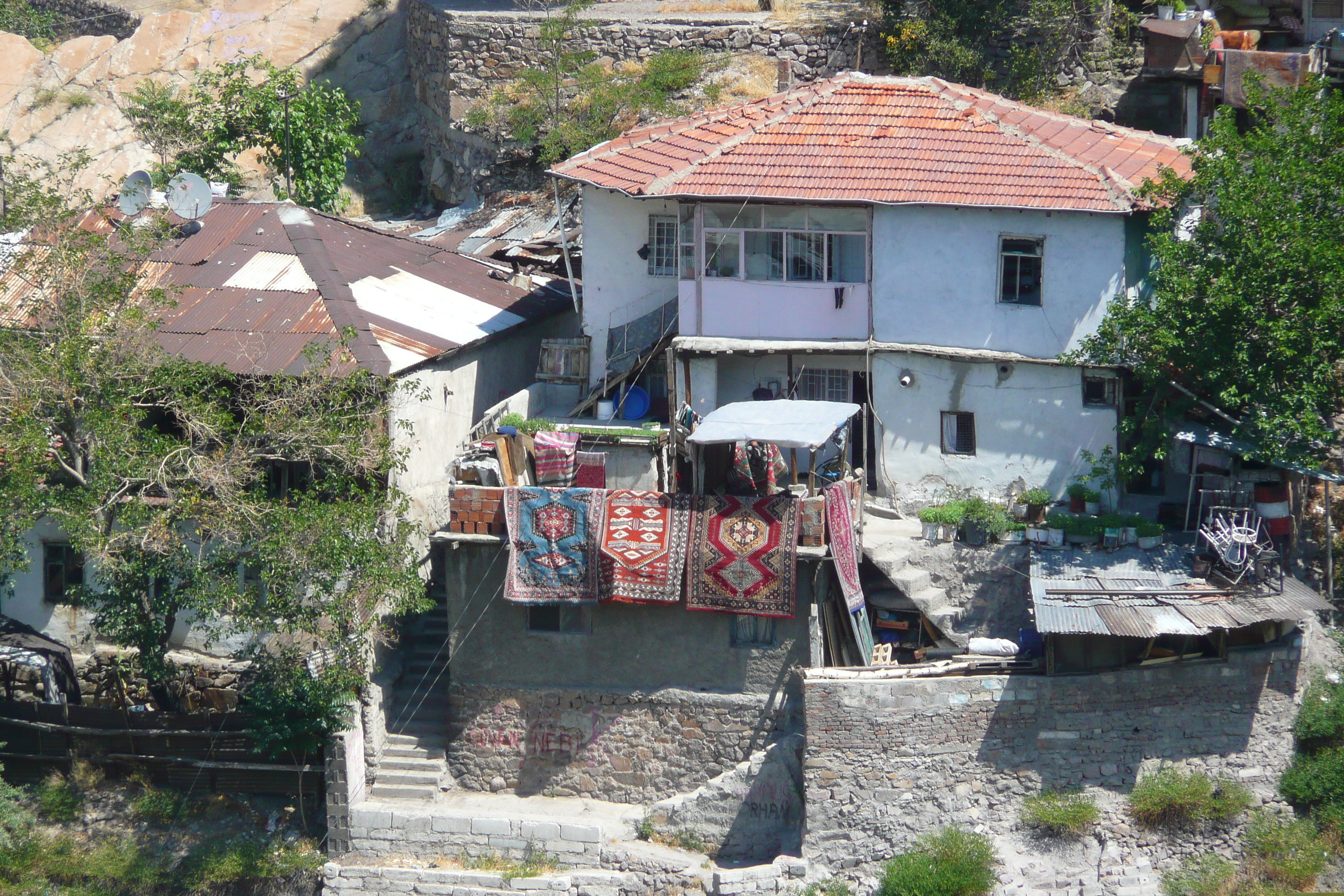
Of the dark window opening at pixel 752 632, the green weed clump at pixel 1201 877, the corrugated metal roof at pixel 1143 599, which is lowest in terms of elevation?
the green weed clump at pixel 1201 877

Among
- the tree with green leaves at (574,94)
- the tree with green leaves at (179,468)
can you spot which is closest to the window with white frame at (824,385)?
the tree with green leaves at (179,468)

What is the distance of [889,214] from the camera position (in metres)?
20.9

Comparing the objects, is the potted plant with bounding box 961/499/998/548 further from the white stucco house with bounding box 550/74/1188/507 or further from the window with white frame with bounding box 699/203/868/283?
the window with white frame with bounding box 699/203/868/283

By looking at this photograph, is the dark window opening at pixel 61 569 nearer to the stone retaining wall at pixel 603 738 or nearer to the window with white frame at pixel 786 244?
the stone retaining wall at pixel 603 738

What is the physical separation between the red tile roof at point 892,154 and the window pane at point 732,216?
1.31ft

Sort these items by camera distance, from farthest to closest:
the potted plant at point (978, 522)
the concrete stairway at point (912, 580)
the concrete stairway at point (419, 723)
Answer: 1. the concrete stairway at point (419, 723)
2. the potted plant at point (978, 522)
3. the concrete stairway at point (912, 580)

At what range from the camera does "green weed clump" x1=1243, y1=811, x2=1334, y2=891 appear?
18.6 metres

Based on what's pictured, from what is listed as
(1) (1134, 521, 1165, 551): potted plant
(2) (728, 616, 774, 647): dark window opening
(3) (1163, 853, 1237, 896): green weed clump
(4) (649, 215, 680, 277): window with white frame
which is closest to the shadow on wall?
(3) (1163, 853, 1237, 896): green weed clump

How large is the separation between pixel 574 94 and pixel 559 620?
13.2 m

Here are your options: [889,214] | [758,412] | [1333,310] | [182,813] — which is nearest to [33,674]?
[182,813]

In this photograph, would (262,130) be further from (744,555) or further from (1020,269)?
(1020,269)

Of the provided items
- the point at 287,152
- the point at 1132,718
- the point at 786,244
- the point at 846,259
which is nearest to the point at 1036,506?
the point at 1132,718

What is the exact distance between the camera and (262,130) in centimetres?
2822

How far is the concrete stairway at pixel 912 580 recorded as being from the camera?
782 inches
